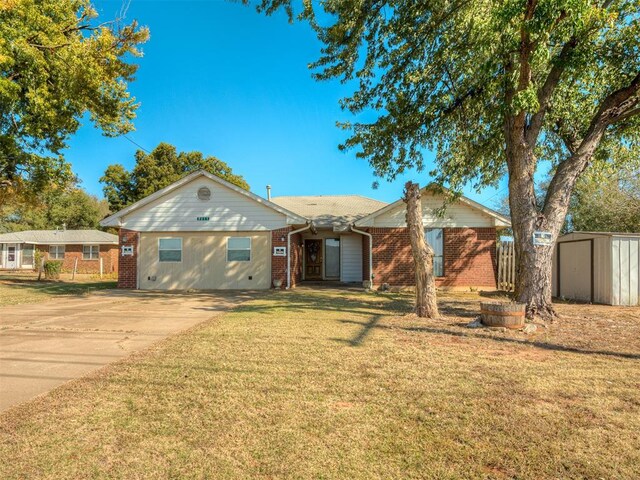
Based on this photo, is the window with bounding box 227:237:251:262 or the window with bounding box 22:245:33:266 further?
the window with bounding box 22:245:33:266

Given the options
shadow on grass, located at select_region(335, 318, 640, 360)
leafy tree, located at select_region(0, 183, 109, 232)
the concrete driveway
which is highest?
leafy tree, located at select_region(0, 183, 109, 232)

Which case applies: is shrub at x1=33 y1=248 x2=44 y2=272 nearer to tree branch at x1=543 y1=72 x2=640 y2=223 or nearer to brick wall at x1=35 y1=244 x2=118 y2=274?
brick wall at x1=35 y1=244 x2=118 y2=274

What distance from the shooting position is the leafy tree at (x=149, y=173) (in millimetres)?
35469

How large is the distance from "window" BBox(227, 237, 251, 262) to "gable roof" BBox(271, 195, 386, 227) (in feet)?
10.3

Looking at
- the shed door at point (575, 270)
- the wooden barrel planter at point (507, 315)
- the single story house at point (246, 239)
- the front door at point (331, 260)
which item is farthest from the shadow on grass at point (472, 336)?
the front door at point (331, 260)

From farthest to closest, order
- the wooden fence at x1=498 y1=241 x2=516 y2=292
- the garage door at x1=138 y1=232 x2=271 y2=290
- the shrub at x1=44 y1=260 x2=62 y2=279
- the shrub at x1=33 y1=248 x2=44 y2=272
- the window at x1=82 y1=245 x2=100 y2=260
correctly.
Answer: the window at x1=82 y1=245 x2=100 y2=260
the shrub at x1=33 y1=248 x2=44 y2=272
the shrub at x1=44 y1=260 x2=62 y2=279
the garage door at x1=138 y1=232 x2=271 y2=290
the wooden fence at x1=498 y1=241 x2=516 y2=292

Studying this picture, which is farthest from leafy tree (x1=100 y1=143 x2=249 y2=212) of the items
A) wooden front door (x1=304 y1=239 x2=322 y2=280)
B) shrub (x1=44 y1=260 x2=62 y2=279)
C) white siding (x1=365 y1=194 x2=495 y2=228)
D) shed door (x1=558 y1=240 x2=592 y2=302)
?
shed door (x1=558 y1=240 x2=592 y2=302)

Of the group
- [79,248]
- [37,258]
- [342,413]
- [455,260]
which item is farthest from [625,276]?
[37,258]

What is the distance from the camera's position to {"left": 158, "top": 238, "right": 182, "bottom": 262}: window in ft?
53.9

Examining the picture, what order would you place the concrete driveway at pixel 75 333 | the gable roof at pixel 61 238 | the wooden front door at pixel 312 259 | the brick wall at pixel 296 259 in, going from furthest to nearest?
1. the gable roof at pixel 61 238
2. the wooden front door at pixel 312 259
3. the brick wall at pixel 296 259
4. the concrete driveway at pixel 75 333

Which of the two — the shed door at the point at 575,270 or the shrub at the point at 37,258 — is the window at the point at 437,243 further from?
the shrub at the point at 37,258

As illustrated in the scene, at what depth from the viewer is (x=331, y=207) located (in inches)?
808

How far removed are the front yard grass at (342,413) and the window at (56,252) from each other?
29.8 m

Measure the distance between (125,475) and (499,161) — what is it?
12.3 metres
